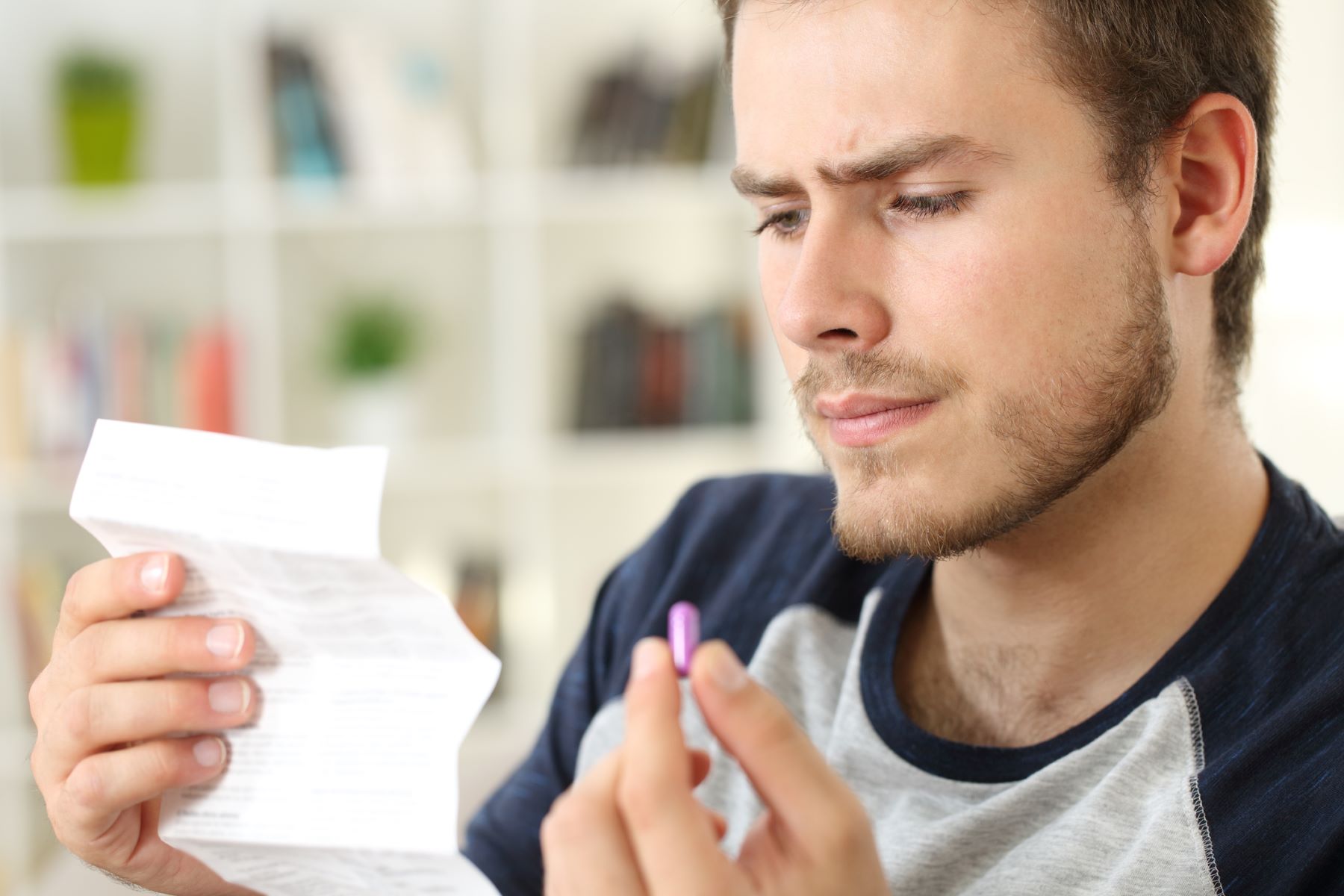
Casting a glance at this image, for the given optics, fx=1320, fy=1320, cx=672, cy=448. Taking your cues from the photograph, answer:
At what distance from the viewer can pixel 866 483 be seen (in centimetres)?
97

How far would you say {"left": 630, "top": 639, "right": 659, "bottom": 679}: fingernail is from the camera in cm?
66

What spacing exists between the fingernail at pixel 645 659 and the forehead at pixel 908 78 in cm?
42

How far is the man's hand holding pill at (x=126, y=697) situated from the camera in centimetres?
83

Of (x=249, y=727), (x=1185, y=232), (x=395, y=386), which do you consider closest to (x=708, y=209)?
(x=395, y=386)

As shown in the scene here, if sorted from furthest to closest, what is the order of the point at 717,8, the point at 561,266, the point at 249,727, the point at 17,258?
the point at 561,266 → the point at 17,258 → the point at 717,8 → the point at 249,727

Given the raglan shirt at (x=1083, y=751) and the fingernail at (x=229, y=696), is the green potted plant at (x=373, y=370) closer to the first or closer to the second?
the raglan shirt at (x=1083, y=751)

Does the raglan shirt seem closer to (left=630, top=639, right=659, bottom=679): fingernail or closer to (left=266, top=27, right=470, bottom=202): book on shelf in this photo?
(left=630, top=639, right=659, bottom=679): fingernail

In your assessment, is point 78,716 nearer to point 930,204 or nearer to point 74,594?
point 74,594

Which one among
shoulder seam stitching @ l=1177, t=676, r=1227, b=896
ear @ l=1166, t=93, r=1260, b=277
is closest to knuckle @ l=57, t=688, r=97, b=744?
shoulder seam stitching @ l=1177, t=676, r=1227, b=896

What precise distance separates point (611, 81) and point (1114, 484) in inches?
78.9

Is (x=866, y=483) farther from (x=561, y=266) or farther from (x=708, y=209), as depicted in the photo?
(x=561, y=266)

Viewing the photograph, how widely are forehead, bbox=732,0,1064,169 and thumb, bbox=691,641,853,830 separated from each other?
444 millimetres

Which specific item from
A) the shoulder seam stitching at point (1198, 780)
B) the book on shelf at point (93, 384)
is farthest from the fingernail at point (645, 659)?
the book on shelf at point (93, 384)

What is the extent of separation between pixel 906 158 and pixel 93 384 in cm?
218
